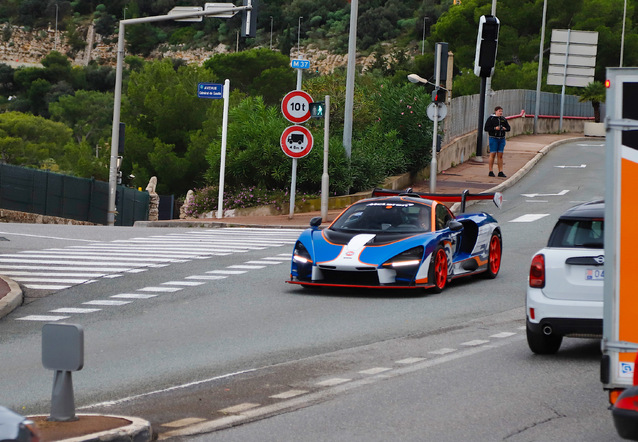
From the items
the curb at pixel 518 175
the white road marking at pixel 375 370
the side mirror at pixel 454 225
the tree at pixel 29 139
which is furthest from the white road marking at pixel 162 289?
the tree at pixel 29 139

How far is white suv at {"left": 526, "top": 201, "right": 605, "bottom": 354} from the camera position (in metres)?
10.2

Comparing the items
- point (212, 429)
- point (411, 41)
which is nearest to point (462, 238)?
point (212, 429)

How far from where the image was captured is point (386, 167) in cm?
3234

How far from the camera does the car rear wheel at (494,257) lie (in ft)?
56.7

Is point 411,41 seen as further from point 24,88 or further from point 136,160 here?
point 136,160

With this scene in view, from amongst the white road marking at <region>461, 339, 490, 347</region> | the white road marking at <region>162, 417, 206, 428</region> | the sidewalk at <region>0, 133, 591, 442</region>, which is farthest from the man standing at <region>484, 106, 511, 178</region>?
the white road marking at <region>162, 417, 206, 428</region>

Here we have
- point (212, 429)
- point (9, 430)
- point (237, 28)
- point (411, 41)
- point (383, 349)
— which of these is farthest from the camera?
point (237, 28)

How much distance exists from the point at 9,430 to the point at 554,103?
195 feet

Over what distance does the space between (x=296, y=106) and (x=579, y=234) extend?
16.7 meters

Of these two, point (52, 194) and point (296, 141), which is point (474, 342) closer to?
point (296, 141)

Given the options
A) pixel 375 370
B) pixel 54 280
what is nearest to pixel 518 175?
pixel 54 280

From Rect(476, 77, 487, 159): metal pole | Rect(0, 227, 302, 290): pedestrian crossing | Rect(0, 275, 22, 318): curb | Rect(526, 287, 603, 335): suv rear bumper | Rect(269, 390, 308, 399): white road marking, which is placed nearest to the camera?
Rect(269, 390, 308, 399): white road marking

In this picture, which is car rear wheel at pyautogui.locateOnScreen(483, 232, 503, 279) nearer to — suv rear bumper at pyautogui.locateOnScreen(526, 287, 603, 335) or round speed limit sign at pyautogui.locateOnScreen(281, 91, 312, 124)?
suv rear bumper at pyautogui.locateOnScreen(526, 287, 603, 335)

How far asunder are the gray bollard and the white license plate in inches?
193
